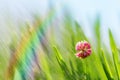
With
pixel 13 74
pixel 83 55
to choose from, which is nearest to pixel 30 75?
pixel 13 74

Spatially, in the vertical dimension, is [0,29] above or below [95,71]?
above

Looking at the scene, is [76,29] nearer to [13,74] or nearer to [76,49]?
[76,49]

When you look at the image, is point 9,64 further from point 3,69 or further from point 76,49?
point 76,49

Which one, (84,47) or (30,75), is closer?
(30,75)

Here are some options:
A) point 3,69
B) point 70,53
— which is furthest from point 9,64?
point 70,53

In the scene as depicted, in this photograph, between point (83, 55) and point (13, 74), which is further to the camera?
point (83, 55)

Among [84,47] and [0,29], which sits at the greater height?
[0,29]
